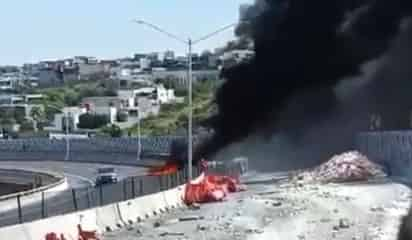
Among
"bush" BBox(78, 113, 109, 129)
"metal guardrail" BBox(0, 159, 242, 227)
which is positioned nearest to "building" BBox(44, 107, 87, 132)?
"bush" BBox(78, 113, 109, 129)

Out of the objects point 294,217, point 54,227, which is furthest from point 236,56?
point 54,227

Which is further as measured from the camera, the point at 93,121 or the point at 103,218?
the point at 93,121

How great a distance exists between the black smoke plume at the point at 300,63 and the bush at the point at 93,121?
114171mm

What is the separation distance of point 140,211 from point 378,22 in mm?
42955

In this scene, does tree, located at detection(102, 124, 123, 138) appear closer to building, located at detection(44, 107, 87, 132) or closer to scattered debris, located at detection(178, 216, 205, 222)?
building, located at detection(44, 107, 87, 132)

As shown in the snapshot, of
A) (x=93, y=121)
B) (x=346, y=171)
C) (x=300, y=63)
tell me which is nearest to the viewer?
(x=346, y=171)

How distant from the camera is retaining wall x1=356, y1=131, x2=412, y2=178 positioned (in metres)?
56.8

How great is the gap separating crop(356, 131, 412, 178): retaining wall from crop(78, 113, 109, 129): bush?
126 m

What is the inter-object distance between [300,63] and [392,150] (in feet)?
54.3

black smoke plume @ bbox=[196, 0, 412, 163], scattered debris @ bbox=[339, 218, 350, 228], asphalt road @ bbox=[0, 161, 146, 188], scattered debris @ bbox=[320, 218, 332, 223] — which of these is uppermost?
black smoke plume @ bbox=[196, 0, 412, 163]

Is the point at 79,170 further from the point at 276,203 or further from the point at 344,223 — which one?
the point at 344,223

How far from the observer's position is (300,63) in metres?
74.7

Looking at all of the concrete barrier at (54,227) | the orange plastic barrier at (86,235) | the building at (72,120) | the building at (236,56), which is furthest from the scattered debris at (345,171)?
the building at (72,120)

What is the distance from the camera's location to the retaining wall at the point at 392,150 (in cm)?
5678
